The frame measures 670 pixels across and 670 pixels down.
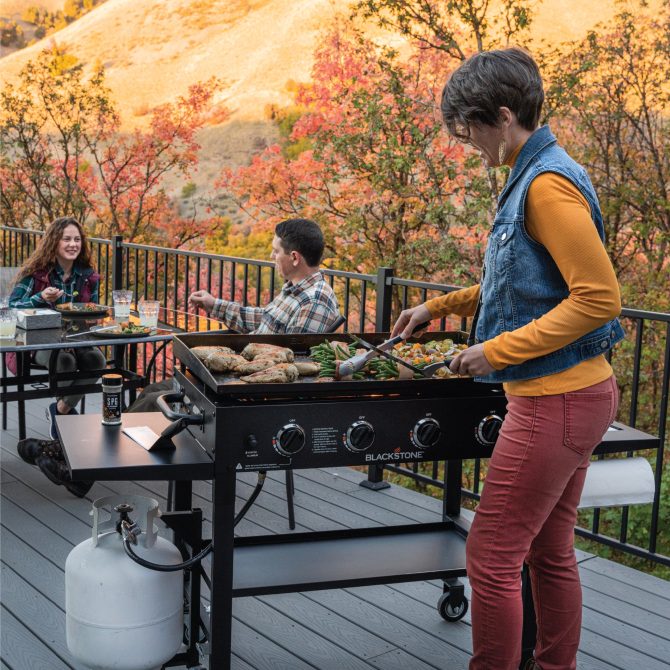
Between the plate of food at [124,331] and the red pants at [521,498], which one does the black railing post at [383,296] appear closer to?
the plate of food at [124,331]

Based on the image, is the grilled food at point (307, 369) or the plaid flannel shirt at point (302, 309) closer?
the grilled food at point (307, 369)

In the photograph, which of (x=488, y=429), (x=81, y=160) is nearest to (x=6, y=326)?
(x=488, y=429)

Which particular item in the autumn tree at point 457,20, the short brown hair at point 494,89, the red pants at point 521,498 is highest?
the autumn tree at point 457,20

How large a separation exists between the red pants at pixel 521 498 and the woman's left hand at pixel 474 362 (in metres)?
0.11

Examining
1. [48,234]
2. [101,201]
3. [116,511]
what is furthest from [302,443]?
[101,201]

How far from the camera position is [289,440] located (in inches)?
81.3

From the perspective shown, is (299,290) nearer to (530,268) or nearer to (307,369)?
(307,369)

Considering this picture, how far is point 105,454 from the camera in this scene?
6.89 feet

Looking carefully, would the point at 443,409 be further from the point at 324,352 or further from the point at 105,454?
the point at 105,454

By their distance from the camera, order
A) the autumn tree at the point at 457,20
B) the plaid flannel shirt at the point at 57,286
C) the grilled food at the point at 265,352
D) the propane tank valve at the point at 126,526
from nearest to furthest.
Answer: the propane tank valve at the point at 126,526 < the grilled food at the point at 265,352 < the plaid flannel shirt at the point at 57,286 < the autumn tree at the point at 457,20

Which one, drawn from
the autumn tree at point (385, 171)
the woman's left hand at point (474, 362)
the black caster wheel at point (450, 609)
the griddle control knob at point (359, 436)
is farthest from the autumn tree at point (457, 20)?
the woman's left hand at point (474, 362)

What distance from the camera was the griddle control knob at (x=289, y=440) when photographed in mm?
2057

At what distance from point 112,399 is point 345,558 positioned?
33.0 inches

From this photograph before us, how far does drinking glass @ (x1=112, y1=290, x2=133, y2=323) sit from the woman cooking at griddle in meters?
2.56
